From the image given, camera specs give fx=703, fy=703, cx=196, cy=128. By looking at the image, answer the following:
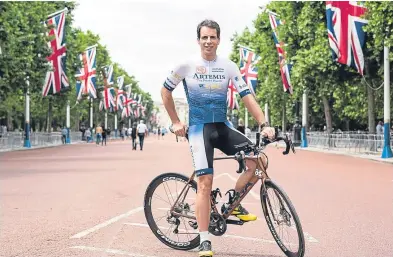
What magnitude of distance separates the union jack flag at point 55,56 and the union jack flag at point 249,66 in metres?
16.2

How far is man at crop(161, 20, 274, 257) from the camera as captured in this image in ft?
20.9

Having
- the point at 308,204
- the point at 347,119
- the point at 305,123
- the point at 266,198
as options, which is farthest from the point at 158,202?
the point at 347,119

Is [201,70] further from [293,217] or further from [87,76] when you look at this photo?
[87,76]

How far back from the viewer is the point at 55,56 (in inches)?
1665

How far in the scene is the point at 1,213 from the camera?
34.3 ft

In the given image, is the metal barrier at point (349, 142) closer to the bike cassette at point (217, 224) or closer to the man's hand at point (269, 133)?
the bike cassette at point (217, 224)

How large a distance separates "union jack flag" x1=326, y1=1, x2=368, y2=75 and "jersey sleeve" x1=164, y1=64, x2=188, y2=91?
74.0ft

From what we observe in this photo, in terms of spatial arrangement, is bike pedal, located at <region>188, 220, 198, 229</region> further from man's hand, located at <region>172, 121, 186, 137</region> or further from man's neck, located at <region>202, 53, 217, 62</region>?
man's neck, located at <region>202, 53, 217, 62</region>

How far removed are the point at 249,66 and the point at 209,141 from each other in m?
48.3

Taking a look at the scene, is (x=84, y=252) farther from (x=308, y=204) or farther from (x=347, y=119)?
(x=347, y=119)

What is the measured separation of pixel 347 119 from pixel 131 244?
6607 cm

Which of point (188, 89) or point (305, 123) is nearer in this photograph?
point (188, 89)

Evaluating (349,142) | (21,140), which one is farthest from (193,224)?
(21,140)

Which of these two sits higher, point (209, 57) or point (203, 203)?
point (209, 57)
